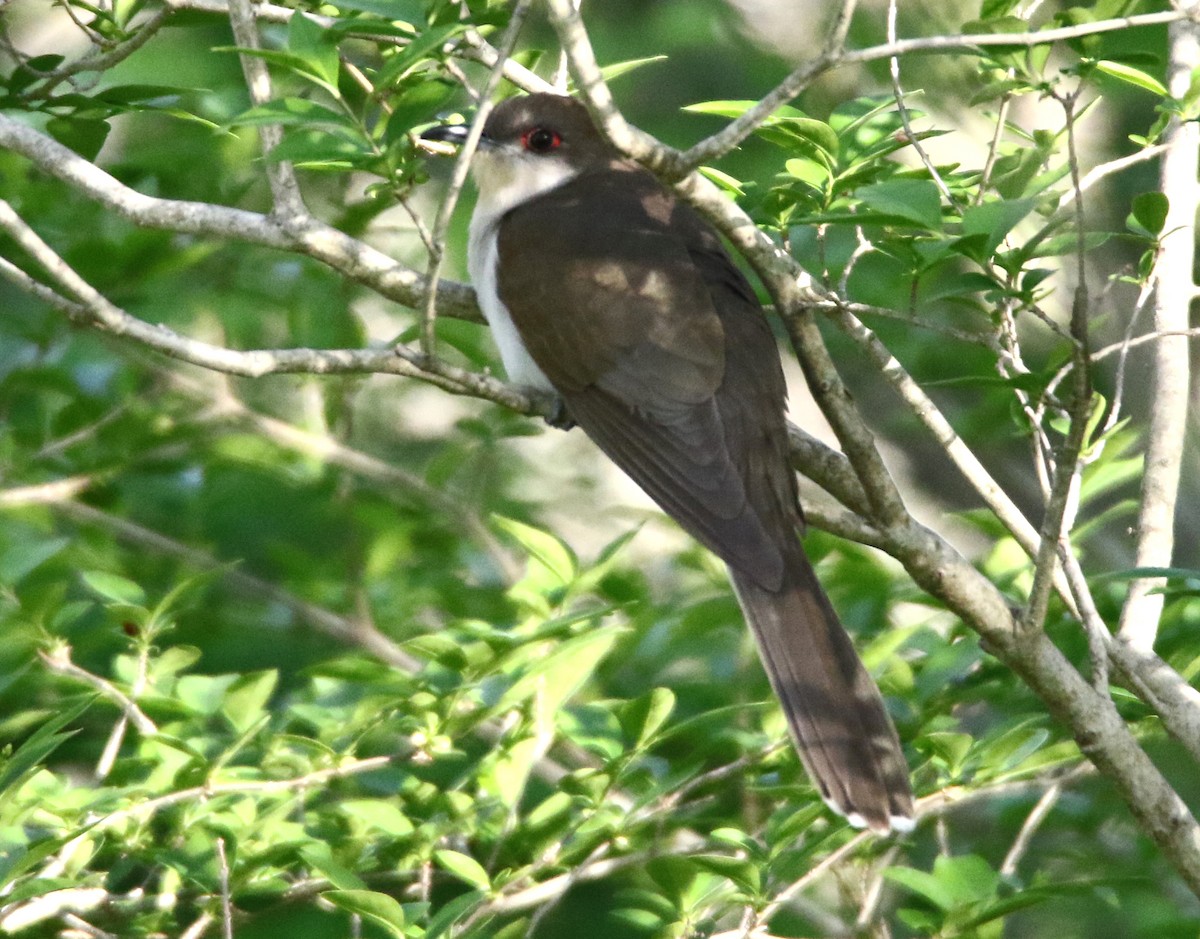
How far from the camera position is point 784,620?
133 inches

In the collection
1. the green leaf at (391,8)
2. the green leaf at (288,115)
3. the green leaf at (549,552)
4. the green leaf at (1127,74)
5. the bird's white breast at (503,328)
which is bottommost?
the green leaf at (549,552)

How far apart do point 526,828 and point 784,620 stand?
77 centimetres

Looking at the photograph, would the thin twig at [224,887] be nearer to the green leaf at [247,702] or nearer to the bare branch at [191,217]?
the green leaf at [247,702]

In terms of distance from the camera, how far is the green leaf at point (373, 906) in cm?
236

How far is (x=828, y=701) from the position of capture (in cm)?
302

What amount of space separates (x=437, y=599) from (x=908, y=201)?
230cm

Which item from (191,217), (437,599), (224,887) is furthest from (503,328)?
(224,887)

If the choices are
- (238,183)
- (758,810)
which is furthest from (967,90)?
(758,810)

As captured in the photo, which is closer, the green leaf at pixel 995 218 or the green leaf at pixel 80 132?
the green leaf at pixel 995 218

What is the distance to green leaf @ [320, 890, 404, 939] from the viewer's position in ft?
7.73

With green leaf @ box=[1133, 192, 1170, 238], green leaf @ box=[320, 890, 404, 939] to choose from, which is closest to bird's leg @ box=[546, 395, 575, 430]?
green leaf @ box=[1133, 192, 1170, 238]

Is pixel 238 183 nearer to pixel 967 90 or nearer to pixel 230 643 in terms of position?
pixel 230 643

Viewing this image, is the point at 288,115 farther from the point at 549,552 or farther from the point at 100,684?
the point at 100,684

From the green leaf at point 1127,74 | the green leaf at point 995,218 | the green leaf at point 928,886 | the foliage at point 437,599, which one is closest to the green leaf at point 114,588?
the foliage at point 437,599
